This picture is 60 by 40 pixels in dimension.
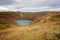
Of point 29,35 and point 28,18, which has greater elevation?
point 28,18

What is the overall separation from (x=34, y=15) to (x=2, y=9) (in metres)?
0.30

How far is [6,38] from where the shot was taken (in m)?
1.00

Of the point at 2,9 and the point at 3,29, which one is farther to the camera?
the point at 2,9

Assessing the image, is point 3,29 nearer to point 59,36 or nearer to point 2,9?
point 2,9

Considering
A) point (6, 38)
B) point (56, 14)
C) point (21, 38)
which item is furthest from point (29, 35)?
point (56, 14)

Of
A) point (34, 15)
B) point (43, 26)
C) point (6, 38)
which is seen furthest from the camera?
point (34, 15)

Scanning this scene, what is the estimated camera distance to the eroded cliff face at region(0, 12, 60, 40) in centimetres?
101

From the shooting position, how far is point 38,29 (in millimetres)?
1094

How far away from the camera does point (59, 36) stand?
1.02 m

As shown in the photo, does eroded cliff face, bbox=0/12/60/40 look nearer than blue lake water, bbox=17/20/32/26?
Yes

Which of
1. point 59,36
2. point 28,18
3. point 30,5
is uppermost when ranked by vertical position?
point 30,5

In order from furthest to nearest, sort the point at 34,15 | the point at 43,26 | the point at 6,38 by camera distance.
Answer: the point at 34,15
the point at 43,26
the point at 6,38

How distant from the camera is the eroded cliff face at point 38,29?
1011mm

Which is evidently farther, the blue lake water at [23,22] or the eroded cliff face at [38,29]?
the blue lake water at [23,22]
